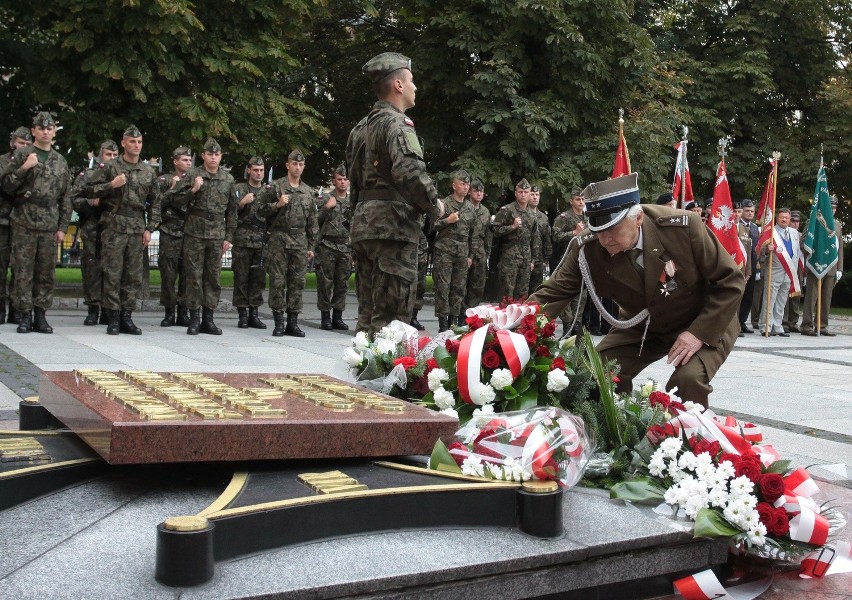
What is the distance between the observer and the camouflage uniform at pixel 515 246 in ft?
51.2

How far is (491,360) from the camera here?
4488mm

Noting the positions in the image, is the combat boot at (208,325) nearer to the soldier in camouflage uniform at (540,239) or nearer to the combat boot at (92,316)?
the combat boot at (92,316)

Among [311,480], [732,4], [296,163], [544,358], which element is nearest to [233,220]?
[296,163]

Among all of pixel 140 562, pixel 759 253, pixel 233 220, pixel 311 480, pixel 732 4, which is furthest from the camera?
pixel 732 4

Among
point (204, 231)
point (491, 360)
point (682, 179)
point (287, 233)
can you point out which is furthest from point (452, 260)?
point (491, 360)

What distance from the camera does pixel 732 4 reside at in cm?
2612

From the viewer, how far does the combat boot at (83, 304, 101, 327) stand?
1212 cm

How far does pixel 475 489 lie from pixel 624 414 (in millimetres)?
1240

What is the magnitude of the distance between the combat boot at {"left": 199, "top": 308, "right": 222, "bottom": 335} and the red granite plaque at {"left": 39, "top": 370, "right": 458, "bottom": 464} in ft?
24.2

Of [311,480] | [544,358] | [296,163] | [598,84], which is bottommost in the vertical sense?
[311,480]

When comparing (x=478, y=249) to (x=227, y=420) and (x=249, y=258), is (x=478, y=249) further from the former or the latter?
(x=227, y=420)

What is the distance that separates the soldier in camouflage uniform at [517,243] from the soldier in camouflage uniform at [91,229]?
6088 millimetres

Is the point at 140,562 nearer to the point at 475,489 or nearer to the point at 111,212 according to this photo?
the point at 475,489

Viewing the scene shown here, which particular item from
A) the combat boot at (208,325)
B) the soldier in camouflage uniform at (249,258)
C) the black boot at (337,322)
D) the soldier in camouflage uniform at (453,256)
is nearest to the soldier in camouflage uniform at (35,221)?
the combat boot at (208,325)
